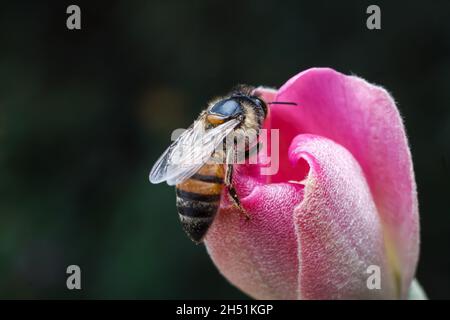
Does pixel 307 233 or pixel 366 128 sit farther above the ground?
pixel 366 128

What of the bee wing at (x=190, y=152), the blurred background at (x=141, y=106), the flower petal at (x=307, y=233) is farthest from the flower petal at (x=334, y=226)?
the blurred background at (x=141, y=106)

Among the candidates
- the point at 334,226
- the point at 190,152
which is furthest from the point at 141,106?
the point at 334,226

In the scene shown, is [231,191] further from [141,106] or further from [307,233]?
[141,106]

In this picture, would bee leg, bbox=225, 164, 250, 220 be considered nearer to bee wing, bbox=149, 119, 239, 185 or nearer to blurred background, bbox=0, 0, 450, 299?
bee wing, bbox=149, 119, 239, 185

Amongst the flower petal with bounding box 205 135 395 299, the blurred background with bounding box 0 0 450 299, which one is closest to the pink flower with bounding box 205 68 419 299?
the flower petal with bounding box 205 135 395 299

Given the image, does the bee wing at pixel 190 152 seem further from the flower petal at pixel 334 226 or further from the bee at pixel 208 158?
the flower petal at pixel 334 226

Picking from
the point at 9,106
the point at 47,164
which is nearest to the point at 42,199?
the point at 47,164

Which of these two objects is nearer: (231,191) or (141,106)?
(231,191)
